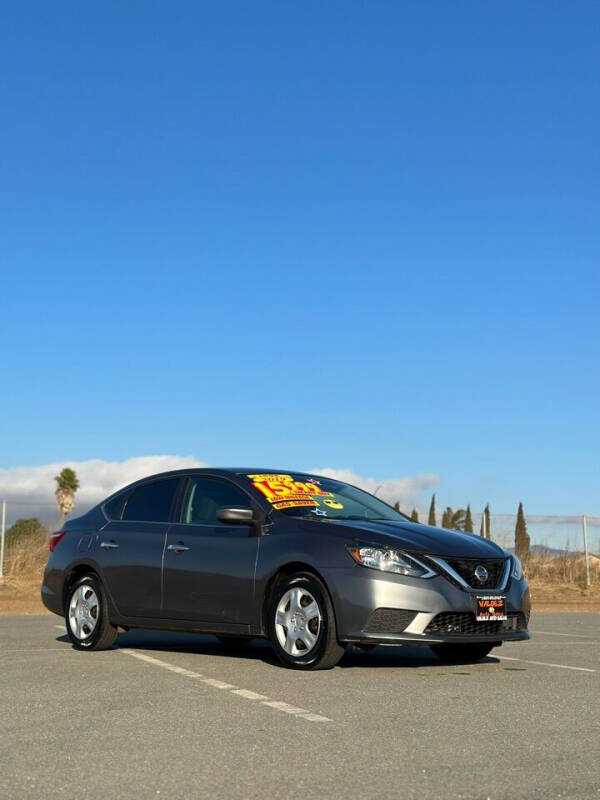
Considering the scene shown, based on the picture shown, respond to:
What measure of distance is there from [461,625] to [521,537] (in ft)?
66.1

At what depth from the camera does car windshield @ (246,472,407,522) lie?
9906mm

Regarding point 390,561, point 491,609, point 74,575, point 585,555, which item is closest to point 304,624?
point 390,561

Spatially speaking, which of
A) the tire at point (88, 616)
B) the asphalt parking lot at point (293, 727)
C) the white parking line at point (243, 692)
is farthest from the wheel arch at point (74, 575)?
the white parking line at point (243, 692)

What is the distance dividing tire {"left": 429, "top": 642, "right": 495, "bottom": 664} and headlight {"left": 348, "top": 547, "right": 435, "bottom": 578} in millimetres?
1369

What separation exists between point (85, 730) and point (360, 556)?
312 centimetres

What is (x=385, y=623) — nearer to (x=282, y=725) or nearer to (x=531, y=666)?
(x=531, y=666)

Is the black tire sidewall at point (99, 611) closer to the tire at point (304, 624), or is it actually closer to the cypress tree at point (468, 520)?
the tire at point (304, 624)

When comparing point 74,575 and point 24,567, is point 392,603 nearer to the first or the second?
point 74,575

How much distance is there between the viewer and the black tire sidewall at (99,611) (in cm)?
1080

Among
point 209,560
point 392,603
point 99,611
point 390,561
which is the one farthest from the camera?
point 99,611

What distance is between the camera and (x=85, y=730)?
20.9 ft

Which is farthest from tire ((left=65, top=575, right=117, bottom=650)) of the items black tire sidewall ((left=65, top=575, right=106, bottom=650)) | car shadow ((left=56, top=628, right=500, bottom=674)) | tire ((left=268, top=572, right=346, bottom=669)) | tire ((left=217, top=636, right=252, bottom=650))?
tire ((left=268, top=572, right=346, bottom=669))

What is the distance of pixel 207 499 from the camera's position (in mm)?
10555

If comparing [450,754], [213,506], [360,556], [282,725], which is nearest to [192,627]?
[213,506]
